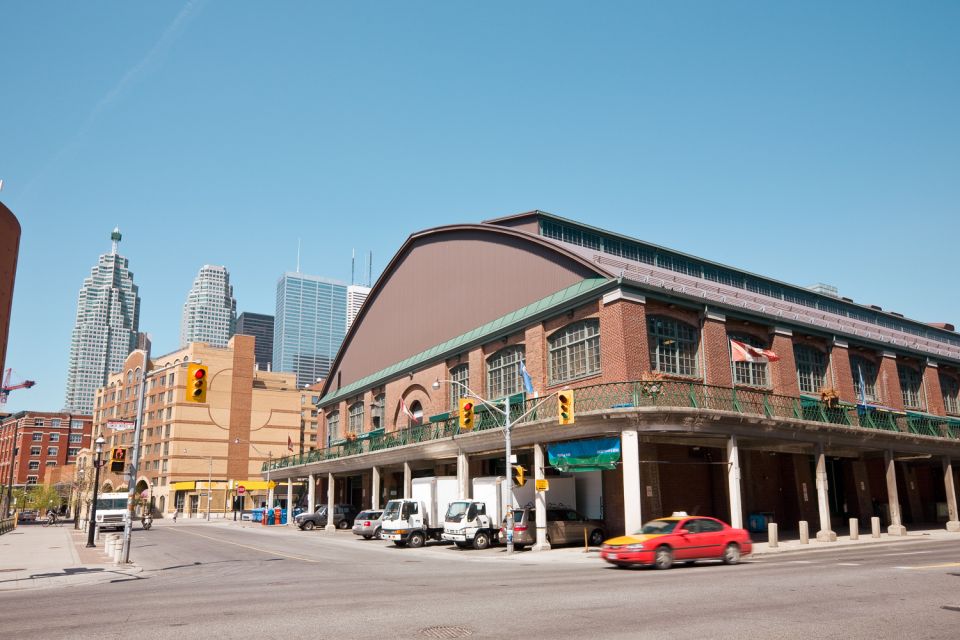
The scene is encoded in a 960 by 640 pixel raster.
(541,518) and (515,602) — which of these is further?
(541,518)

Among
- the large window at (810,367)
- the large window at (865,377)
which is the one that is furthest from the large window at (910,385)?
the large window at (810,367)

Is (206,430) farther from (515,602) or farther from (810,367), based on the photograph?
(515,602)

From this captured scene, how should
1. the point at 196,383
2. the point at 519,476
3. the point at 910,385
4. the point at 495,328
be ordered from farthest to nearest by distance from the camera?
1. the point at 910,385
2. the point at 495,328
3. the point at 519,476
4. the point at 196,383

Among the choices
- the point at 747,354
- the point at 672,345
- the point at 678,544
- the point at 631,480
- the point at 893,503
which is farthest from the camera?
the point at 893,503

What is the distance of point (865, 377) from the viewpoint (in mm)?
45219

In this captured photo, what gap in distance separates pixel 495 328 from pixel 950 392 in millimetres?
33190

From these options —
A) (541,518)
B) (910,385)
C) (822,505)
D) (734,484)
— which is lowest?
(541,518)

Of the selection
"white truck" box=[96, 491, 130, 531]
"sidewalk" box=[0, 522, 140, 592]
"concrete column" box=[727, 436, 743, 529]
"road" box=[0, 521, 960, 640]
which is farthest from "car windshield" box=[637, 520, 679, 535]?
"white truck" box=[96, 491, 130, 531]

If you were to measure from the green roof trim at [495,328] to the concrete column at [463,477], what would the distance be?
7763mm

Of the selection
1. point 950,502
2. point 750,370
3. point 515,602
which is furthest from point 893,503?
point 515,602

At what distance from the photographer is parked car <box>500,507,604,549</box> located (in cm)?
3172

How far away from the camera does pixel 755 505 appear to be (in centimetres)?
3672

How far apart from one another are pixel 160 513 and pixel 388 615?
335ft

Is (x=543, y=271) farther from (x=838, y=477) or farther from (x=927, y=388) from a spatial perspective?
(x=927, y=388)
